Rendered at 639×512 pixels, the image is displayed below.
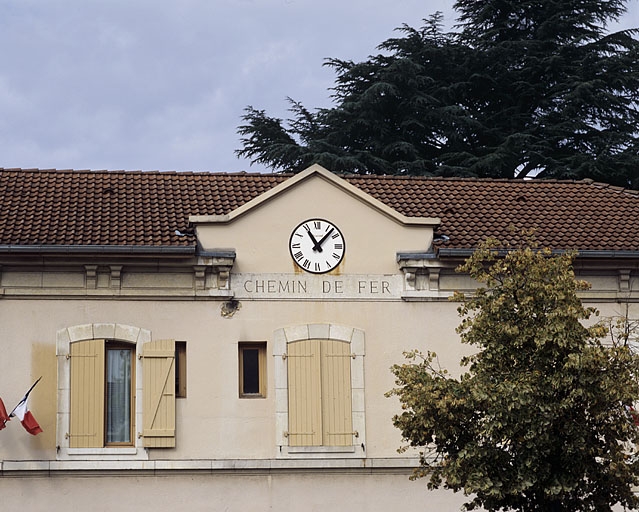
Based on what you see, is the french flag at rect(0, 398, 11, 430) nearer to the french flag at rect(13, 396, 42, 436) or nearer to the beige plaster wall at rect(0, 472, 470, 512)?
the french flag at rect(13, 396, 42, 436)

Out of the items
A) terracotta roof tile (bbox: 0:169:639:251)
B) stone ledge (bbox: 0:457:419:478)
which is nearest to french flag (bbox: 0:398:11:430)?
stone ledge (bbox: 0:457:419:478)

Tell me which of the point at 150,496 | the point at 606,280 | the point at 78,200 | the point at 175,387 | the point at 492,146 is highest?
the point at 492,146

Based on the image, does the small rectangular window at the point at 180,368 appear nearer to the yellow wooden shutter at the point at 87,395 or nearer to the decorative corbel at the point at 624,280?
the yellow wooden shutter at the point at 87,395

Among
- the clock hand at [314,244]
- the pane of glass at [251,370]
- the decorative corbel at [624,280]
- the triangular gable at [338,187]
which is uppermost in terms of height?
the triangular gable at [338,187]

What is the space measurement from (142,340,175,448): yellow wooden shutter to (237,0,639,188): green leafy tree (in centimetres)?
1507

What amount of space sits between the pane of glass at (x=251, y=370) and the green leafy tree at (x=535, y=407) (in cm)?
542

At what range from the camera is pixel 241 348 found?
86.7ft

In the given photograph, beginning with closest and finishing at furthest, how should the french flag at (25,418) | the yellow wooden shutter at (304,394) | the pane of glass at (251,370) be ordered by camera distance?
the french flag at (25,418)
the yellow wooden shutter at (304,394)
the pane of glass at (251,370)

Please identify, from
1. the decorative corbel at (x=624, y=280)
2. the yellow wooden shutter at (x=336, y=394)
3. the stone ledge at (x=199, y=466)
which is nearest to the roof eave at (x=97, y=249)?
the yellow wooden shutter at (x=336, y=394)

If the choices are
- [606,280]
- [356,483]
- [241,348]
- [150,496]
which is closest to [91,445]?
[150,496]

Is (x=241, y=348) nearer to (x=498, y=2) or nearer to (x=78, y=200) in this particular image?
(x=78, y=200)

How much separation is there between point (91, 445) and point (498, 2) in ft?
79.4

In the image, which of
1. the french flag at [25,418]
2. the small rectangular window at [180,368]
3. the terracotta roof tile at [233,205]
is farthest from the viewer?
the terracotta roof tile at [233,205]

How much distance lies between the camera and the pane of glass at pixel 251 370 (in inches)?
1038
